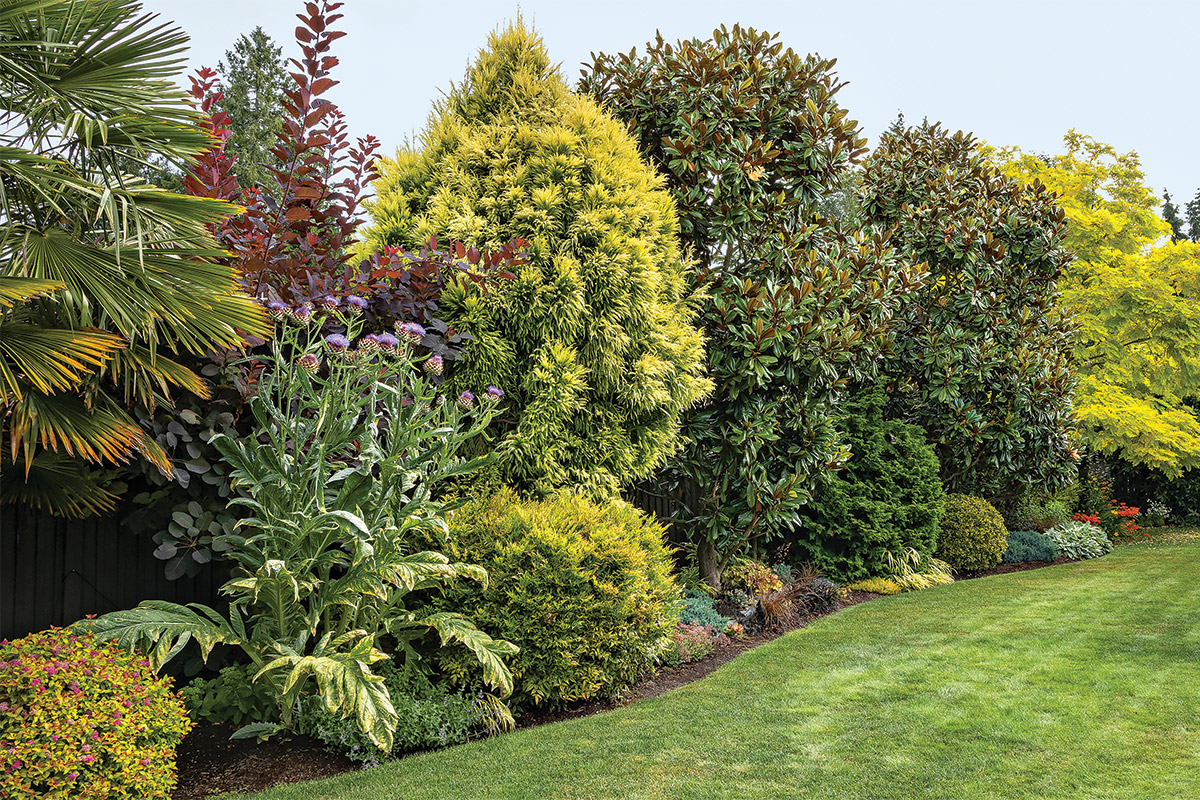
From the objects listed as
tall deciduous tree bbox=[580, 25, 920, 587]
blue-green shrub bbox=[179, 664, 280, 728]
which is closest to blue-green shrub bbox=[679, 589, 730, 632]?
tall deciduous tree bbox=[580, 25, 920, 587]

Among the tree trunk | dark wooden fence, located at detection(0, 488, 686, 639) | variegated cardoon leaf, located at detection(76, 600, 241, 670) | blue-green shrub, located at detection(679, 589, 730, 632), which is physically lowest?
blue-green shrub, located at detection(679, 589, 730, 632)

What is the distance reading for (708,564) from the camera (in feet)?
25.3

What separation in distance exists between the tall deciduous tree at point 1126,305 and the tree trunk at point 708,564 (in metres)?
8.82

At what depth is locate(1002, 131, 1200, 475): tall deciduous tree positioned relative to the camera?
13375 millimetres

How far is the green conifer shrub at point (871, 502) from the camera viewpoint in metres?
9.02

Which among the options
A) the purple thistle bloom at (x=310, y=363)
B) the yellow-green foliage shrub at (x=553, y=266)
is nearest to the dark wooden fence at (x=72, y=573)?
the purple thistle bloom at (x=310, y=363)

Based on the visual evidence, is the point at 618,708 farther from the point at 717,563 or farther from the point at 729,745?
the point at 717,563

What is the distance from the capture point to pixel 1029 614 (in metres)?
7.33

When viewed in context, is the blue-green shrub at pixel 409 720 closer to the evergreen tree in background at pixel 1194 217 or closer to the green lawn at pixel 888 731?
the green lawn at pixel 888 731

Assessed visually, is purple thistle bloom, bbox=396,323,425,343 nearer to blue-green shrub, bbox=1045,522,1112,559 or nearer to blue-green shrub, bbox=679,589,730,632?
blue-green shrub, bbox=679,589,730,632

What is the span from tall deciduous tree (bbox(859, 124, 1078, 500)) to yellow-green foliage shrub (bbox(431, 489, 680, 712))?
6969 mm

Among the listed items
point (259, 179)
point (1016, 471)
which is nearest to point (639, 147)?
point (1016, 471)

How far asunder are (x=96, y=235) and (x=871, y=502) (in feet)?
26.5

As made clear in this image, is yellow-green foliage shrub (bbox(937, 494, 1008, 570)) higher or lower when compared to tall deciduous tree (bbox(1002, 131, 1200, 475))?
lower
